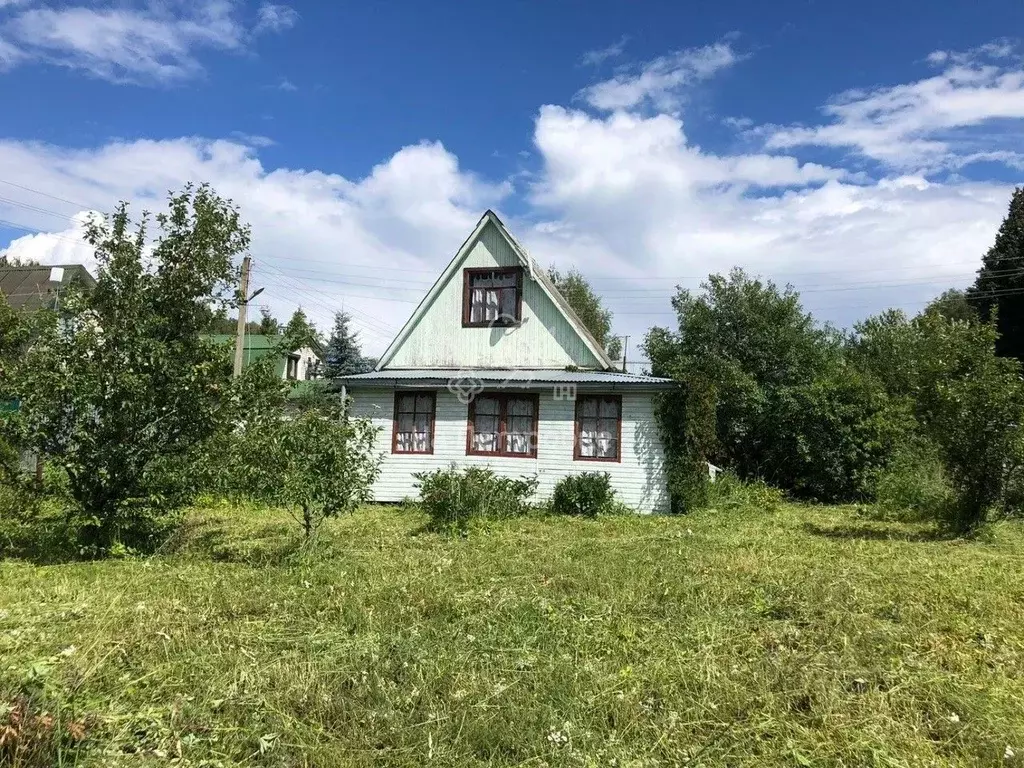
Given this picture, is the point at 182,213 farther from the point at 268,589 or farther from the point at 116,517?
the point at 268,589

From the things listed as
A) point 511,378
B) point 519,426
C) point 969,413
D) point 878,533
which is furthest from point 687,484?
point 969,413

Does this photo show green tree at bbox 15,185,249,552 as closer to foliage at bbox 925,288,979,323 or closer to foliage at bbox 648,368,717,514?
foliage at bbox 648,368,717,514

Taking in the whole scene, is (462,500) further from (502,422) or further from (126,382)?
(126,382)

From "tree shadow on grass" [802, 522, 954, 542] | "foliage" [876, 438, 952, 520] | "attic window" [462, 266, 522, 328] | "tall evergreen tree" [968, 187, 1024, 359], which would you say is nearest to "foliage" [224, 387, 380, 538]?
"tree shadow on grass" [802, 522, 954, 542]

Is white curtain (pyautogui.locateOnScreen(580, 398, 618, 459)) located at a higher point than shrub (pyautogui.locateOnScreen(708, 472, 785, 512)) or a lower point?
higher

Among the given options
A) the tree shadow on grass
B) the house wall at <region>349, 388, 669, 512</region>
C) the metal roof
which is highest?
the metal roof

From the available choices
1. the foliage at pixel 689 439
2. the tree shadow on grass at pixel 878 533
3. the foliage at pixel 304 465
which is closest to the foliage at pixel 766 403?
the foliage at pixel 689 439

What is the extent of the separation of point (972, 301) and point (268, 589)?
39.1 m

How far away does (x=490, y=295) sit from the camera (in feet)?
59.0

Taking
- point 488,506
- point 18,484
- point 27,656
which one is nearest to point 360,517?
point 488,506

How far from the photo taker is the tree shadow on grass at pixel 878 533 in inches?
427

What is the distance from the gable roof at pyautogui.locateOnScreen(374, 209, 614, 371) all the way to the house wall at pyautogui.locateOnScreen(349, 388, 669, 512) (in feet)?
7.38

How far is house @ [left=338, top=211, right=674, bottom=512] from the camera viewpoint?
1499 centimetres

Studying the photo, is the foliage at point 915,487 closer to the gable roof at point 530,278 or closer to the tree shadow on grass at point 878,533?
the tree shadow on grass at point 878,533
